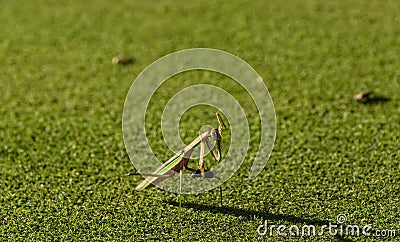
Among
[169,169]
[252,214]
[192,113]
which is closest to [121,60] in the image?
[192,113]

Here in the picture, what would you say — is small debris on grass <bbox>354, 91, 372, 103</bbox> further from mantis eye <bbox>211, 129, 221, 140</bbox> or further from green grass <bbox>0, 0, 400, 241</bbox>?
mantis eye <bbox>211, 129, 221, 140</bbox>

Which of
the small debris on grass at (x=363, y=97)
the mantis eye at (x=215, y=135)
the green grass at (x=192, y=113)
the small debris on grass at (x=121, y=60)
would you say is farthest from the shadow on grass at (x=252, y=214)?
the small debris on grass at (x=121, y=60)

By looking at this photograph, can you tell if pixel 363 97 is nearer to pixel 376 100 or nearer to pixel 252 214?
pixel 376 100

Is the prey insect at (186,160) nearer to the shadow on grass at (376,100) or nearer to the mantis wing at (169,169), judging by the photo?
the mantis wing at (169,169)

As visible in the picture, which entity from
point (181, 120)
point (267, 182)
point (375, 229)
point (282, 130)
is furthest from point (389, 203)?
point (181, 120)

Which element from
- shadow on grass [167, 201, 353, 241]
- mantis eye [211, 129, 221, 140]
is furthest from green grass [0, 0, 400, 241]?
mantis eye [211, 129, 221, 140]
